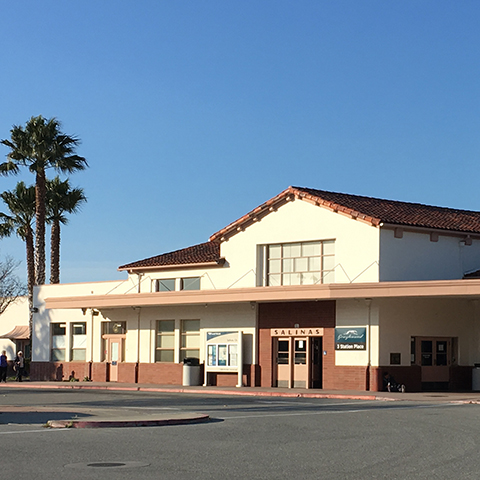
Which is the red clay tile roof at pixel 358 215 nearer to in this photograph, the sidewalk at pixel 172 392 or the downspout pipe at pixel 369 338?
the downspout pipe at pixel 369 338

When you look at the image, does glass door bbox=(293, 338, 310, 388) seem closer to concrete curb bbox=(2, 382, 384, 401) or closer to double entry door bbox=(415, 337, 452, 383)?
concrete curb bbox=(2, 382, 384, 401)

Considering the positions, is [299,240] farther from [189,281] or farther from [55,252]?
[55,252]

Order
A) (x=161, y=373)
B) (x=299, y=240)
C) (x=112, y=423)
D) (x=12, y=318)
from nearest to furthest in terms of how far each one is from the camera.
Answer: (x=112, y=423), (x=299, y=240), (x=161, y=373), (x=12, y=318)

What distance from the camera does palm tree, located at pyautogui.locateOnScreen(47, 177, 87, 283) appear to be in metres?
56.1

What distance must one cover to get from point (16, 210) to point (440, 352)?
30.9 m

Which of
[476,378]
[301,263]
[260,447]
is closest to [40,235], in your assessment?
[301,263]

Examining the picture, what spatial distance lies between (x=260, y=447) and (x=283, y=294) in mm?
20247

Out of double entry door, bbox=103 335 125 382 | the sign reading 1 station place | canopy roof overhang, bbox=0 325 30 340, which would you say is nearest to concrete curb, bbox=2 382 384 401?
double entry door, bbox=103 335 125 382

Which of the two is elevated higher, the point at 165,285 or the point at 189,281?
the point at 189,281

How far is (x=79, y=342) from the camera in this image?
44.1 meters

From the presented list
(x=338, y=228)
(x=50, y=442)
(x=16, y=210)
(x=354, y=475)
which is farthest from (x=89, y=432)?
(x=16, y=210)

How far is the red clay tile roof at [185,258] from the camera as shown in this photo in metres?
39.2

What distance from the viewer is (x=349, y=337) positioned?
3397cm

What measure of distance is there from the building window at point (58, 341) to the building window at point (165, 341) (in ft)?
20.7
